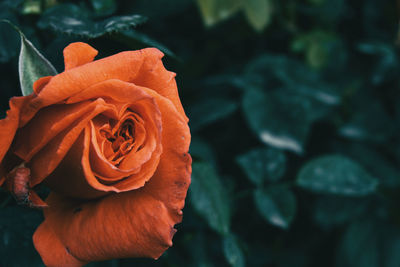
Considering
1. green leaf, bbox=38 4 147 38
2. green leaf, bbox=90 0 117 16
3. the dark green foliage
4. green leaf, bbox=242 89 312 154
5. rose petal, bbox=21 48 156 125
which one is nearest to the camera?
rose petal, bbox=21 48 156 125

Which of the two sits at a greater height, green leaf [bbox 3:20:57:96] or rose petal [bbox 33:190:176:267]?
green leaf [bbox 3:20:57:96]

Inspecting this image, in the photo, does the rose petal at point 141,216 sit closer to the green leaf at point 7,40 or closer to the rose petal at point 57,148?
the rose petal at point 57,148

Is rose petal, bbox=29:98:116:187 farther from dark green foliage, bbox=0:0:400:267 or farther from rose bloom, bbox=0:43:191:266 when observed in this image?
dark green foliage, bbox=0:0:400:267

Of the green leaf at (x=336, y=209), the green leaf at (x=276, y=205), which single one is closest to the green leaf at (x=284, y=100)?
the green leaf at (x=276, y=205)

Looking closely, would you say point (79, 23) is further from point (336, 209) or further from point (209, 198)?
point (336, 209)

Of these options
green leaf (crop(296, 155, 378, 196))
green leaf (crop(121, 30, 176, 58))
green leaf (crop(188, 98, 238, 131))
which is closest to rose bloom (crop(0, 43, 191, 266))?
green leaf (crop(121, 30, 176, 58))

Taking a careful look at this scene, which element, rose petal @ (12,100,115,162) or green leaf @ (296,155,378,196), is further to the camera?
green leaf @ (296,155,378,196)

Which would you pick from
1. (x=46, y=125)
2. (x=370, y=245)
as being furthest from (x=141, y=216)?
(x=370, y=245)
